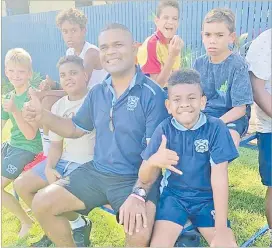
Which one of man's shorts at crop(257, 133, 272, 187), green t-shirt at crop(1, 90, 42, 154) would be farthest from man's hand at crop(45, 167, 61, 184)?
man's shorts at crop(257, 133, 272, 187)

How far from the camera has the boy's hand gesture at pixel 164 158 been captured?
7.63 feet

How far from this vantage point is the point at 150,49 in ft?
8.09

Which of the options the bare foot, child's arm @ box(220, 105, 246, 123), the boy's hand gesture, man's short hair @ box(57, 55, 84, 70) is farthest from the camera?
the bare foot

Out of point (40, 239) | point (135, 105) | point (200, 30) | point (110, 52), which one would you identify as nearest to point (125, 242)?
point (40, 239)

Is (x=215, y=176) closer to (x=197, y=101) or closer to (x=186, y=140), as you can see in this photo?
(x=186, y=140)

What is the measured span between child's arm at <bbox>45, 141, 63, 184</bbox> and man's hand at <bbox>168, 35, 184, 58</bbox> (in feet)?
2.51

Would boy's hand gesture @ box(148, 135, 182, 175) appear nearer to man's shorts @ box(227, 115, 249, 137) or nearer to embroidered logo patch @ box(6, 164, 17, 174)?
man's shorts @ box(227, 115, 249, 137)

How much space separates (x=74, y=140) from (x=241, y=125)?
88cm

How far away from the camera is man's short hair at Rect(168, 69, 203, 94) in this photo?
2.35 metres

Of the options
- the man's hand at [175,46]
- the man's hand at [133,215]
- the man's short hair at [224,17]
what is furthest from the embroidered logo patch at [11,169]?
the man's short hair at [224,17]

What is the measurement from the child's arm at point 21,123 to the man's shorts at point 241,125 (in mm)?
1040

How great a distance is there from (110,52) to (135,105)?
0.29m

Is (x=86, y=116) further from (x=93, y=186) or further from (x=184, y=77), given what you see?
(x=184, y=77)

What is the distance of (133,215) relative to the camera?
2391mm
